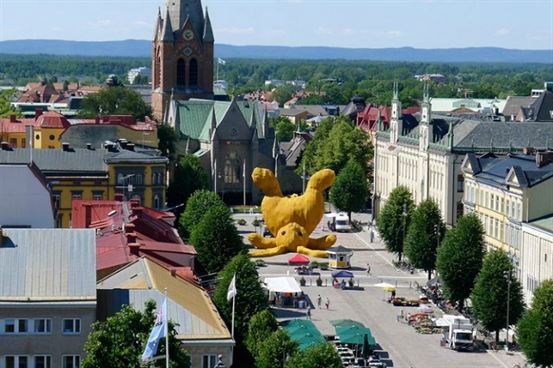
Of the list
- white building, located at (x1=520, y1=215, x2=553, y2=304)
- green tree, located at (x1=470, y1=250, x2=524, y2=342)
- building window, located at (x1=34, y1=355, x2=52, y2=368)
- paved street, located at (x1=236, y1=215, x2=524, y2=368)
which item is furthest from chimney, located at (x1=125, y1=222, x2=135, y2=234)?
white building, located at (x1=520, y1=215, x2=553, y2=304)

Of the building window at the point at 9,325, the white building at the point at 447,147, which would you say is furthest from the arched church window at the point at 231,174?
the building window at the point at 9,325

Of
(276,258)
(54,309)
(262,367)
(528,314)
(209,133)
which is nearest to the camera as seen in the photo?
(54,309)

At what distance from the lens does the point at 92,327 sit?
5222cm

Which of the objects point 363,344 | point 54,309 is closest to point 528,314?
point 363,344

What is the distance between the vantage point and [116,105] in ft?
620

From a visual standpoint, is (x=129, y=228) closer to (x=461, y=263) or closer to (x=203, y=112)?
(x=461, y=263)

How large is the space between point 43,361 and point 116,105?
135521 millimetres

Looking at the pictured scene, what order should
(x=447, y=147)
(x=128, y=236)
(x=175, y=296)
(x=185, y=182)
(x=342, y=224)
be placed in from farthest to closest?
(x=185, y=182)
(x=342, y=224)
(x=447, y=147)
(x=128, y=236)
(x=175, y=296)

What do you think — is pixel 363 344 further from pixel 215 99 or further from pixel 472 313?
pixel 215 99

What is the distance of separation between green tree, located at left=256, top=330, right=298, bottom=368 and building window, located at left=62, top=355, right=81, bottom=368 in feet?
44.8

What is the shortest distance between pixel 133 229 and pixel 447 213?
190ft

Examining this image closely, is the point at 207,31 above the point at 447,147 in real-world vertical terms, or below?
above

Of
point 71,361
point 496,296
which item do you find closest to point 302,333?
point 496,296

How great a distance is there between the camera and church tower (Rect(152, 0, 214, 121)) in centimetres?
19450
